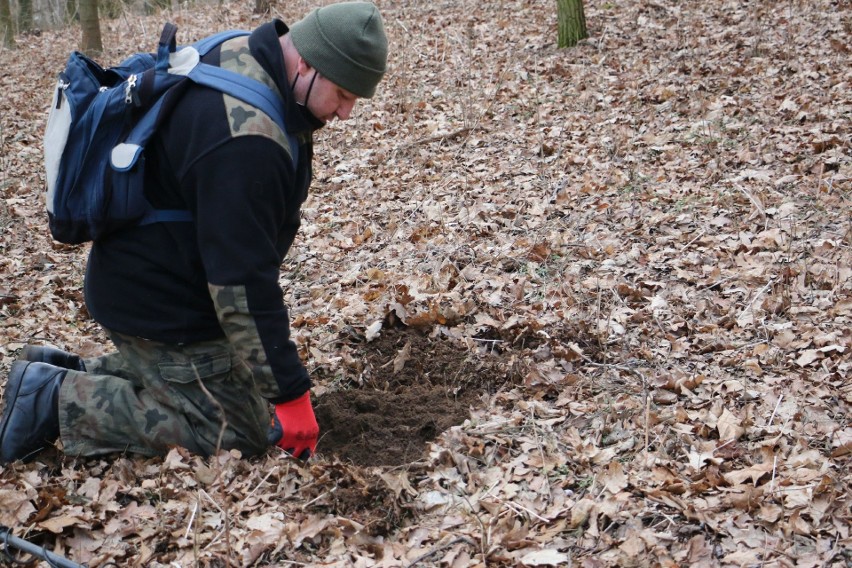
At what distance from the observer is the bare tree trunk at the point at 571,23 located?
9578 mm

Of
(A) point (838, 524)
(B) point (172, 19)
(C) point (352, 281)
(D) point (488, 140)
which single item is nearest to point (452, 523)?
(A) point (838, 524)

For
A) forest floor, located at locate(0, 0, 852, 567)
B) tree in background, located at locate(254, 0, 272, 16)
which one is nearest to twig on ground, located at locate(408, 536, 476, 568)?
forest floor, located at locate(0, 0, 852, 567)

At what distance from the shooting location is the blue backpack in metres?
3.00

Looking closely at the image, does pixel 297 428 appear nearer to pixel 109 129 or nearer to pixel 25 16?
pixel 109 129

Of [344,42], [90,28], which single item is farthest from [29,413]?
[90,28]

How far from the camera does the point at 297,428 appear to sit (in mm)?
3348

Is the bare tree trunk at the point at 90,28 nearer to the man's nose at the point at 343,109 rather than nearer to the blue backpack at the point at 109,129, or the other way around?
the blue backpack at the point at 109,129

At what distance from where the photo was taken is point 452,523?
295cm

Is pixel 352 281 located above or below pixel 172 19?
below

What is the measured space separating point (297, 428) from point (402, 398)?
2.38 feet

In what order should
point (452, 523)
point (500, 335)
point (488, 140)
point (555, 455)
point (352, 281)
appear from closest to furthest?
point (452, 523) < point (555, 455) < point (500, 335) < point (352, 281) < point (488, 140)

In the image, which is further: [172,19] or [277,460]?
[172,19]

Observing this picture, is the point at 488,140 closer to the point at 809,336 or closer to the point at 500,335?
the point at 500,335

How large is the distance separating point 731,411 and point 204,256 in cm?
248
